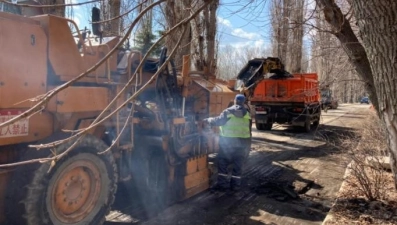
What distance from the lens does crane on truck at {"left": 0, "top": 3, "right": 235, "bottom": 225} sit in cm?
377

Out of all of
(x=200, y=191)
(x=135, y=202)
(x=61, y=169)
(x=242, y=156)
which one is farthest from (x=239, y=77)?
(x=61, y=169)

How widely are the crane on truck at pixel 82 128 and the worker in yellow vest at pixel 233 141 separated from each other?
370mm

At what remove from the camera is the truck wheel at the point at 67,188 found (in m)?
3.72

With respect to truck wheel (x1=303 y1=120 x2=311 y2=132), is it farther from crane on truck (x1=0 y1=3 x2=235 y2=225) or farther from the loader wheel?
crane on truck (x1=0 y1=3 x2=235 y2=225)

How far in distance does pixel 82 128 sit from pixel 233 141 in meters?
2.96

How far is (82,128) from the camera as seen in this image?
14.6 ft

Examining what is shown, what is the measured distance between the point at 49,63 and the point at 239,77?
274 inches

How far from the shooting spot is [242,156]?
21.9ft

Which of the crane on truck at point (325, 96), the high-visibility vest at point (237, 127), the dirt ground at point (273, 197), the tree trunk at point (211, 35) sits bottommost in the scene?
the dirt ground at point (273, 197)

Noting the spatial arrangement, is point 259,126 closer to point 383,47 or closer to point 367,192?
point 367,192

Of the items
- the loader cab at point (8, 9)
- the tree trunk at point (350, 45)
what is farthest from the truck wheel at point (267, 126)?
the loader cab at point (8, 9)

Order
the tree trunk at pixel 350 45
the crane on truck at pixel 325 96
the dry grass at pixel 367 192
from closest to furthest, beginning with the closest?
the dry grass at pixel 367 192, the tree trunk at pixel 350 45, the crane on truck at pixel 325 96

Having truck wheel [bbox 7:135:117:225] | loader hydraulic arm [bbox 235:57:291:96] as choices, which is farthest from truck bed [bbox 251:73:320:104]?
truck wheel [bbox 7:135:117:225]

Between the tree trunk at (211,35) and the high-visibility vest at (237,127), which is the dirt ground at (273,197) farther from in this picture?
the tree trunk at (211,35)
